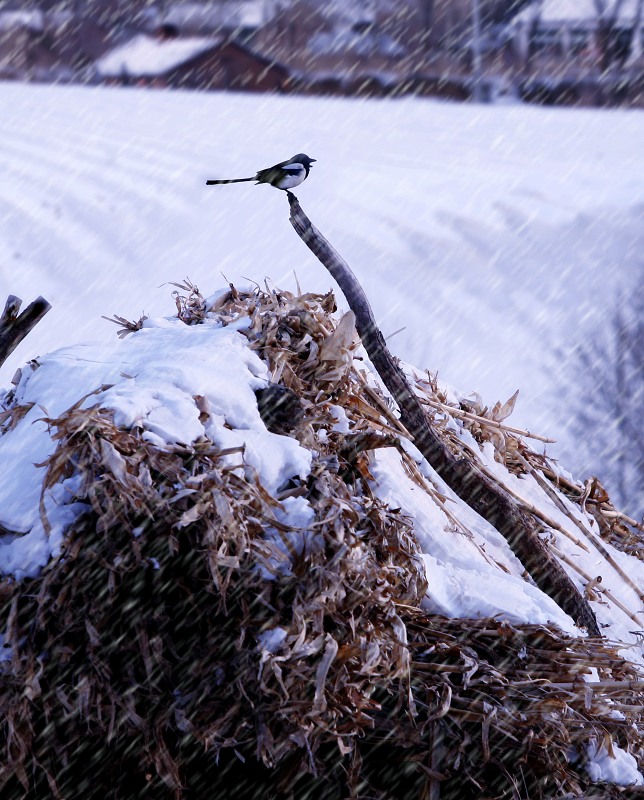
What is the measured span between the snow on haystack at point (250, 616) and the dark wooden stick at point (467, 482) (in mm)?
250

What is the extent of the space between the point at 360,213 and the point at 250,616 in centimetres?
934

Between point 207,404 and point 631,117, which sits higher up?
point 207,404

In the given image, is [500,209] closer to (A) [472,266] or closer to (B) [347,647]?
(A) [472,266]

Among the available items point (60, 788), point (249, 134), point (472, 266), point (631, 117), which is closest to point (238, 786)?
point (60, 788)

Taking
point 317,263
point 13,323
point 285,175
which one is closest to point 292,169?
point 285,175

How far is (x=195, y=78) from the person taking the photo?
40.2 ft

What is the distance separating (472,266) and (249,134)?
3521 mm

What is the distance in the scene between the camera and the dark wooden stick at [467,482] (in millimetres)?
2275

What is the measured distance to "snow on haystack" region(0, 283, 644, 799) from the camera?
148 cm

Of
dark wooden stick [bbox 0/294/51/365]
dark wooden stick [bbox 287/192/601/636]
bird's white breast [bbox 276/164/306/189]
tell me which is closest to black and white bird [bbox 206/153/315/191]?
bird's white breast [bbox 276/164/306/189]

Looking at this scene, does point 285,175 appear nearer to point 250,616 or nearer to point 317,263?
point 250,616

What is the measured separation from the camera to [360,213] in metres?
10.5

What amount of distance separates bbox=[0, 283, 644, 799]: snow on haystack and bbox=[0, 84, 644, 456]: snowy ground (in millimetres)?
3369

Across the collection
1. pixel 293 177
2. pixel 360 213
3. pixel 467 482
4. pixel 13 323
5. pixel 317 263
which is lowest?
pixel 360 213
